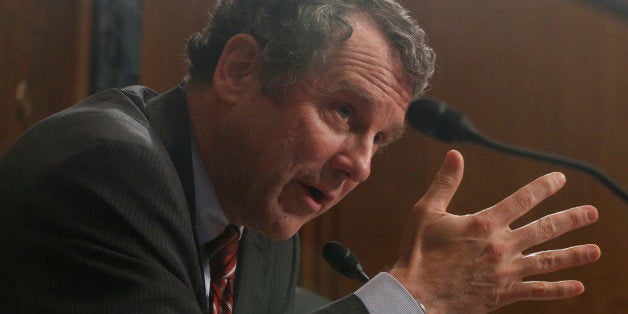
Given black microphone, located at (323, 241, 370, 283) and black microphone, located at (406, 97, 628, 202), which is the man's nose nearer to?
black microphone, located at (323, 241, 370, 283)

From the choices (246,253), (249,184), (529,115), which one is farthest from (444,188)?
(529,115)

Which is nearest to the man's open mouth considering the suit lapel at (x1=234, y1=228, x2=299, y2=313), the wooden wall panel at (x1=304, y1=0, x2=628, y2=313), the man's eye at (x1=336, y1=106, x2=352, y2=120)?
the man's eye at (x1=336, y1=106, x2=352, y2=120)

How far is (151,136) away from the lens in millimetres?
1098

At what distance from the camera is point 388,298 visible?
1.08 metres

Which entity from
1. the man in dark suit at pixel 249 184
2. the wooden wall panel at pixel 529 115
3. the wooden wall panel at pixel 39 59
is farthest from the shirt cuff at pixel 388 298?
the wooden wall panel at pixel 39 59

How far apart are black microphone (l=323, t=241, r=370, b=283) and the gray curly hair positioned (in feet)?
0.84

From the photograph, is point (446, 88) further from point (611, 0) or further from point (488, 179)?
point (611, 0)

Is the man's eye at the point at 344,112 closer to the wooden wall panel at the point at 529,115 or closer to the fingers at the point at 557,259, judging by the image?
the fingers at the point at 557,259

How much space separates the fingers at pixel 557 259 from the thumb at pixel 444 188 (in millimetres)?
138

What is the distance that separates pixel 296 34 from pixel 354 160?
9.0 inches

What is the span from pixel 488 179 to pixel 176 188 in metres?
1.36

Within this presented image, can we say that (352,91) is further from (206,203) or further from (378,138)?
(206,203)

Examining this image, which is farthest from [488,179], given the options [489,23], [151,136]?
[151,136]

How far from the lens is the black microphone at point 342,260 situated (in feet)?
3.95
